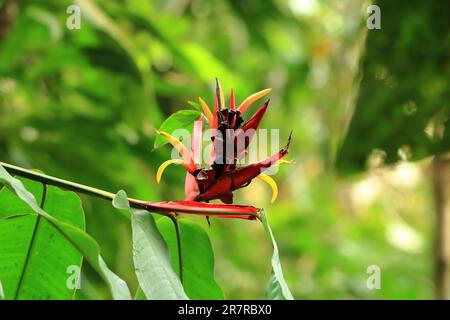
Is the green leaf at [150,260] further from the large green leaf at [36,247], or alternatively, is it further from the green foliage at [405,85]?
the green foliage at [405,85]

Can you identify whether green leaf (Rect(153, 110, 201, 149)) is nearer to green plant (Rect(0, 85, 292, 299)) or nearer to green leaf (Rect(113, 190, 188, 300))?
green plant (Rect(0, 85, 292, 299))

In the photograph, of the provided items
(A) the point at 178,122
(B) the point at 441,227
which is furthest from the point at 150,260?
(B) the point at 441,227

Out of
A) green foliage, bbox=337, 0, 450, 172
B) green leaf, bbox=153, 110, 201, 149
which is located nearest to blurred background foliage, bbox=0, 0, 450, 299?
green foliage, bbox=337, 0, 450, 172

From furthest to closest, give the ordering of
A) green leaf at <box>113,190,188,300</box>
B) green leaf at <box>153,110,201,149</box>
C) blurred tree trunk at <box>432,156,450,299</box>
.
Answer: blurred tree trunk at <box>432,156,450,299</box>, green leaf at <box>153,110,201,149</box>, green leaf at <box>113,190,188,300</box>

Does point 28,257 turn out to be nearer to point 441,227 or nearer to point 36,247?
point 36,247

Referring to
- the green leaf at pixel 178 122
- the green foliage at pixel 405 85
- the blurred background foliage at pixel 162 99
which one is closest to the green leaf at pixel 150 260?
the green leaf at pixel 178 122

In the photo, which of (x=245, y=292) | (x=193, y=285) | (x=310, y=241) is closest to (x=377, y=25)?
(x=193, y=285)
